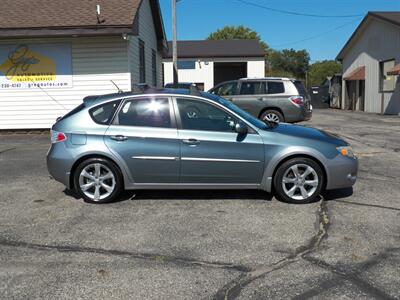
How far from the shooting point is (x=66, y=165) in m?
6.41

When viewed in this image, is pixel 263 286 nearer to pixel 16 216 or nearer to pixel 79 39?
pixel 16 216

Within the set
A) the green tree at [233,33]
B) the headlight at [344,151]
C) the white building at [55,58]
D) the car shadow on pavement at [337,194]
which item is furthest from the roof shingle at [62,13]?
the green tree at [233,33]

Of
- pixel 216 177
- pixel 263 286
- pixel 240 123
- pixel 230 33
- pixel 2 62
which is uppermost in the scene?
pixel 230 33

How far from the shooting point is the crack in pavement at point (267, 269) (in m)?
3.79

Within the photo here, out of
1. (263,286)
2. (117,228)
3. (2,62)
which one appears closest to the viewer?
(263,286)

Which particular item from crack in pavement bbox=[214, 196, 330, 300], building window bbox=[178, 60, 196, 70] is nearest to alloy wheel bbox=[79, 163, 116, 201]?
crack in pavement bbox=[214, 196, 330, 300]

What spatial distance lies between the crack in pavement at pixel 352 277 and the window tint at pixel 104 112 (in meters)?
3.39

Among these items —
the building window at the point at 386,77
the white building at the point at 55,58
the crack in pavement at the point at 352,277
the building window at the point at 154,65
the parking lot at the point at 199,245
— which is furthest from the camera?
the building window at the point at 386,77

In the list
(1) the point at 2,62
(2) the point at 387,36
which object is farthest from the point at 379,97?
(1) the point at 2,62

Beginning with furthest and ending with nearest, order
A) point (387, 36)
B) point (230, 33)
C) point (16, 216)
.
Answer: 1. point (230, 33)
2. point (387, 36)
3. point (16, 216)

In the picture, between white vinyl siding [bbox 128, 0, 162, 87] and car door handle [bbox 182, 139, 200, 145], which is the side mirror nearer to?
car door handle [bbox 182, 139, 200, 145]

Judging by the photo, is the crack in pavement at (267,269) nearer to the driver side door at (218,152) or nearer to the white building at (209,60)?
the driver side door at (218,152)

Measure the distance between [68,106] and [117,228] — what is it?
1002 centimetres

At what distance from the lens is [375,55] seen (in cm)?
2891
